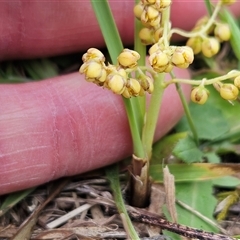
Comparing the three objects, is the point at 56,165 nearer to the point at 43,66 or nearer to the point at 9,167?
the point at 9,167

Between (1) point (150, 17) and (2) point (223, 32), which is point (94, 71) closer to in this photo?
(1) point (150, 17)

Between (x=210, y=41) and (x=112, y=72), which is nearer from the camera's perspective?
(x=112, y=72)

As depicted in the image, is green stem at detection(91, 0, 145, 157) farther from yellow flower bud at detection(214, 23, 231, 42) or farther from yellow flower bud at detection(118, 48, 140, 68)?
yellow flower bud at detection(214, 23, 231, 42)

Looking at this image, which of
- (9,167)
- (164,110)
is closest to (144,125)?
(164,110)

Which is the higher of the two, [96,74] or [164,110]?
[96,74]

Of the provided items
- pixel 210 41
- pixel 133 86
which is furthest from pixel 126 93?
pixel 210 41

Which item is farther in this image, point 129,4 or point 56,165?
point 129,4

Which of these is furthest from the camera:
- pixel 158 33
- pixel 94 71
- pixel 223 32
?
pixel 223 32

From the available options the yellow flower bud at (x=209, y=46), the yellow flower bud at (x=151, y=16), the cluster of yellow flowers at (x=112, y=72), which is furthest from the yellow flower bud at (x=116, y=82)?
the yellow flower bud at (x=209, y=46)
